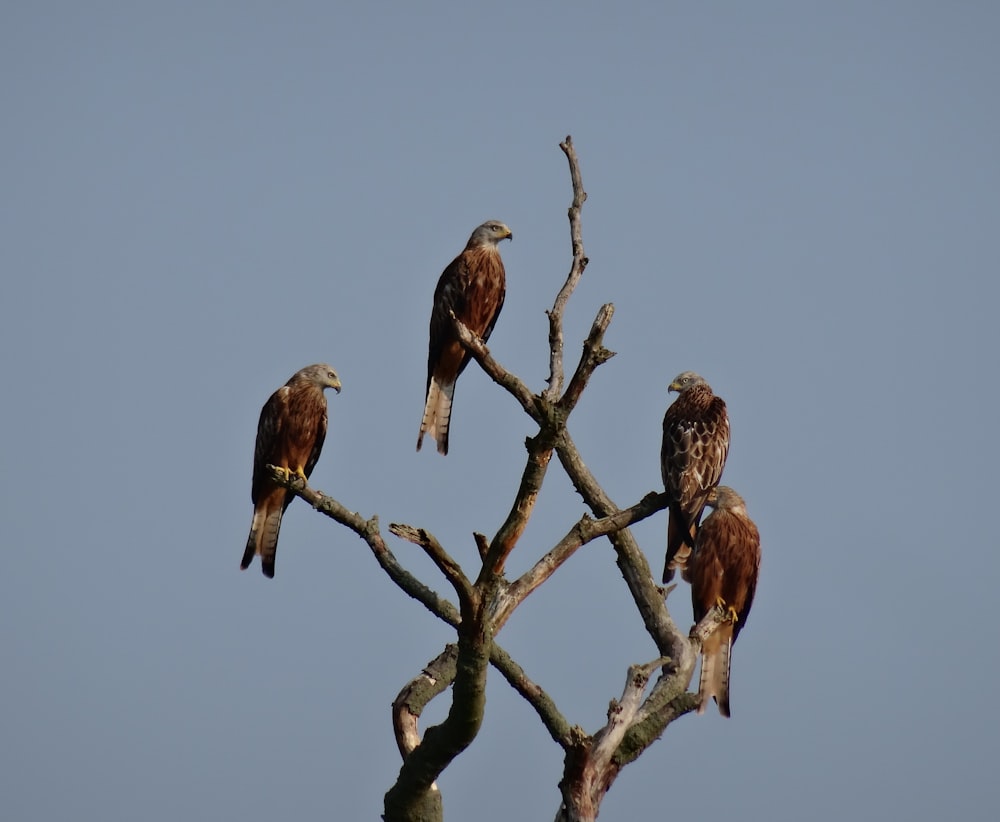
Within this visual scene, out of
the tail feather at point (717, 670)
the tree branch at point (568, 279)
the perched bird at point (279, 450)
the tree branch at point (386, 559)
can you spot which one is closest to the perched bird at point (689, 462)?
the tail feather at point (717, 670)

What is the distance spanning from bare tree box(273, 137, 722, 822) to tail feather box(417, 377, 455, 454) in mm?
1798

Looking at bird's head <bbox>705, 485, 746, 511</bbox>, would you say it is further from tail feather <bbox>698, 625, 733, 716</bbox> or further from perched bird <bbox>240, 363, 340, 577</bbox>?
perched bird <bbox>240, 363, 340, 577</bbox>

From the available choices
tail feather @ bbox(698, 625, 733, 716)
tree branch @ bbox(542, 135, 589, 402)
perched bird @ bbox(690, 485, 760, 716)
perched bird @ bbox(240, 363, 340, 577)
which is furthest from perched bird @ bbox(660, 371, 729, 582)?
perched bird @ bbox(240, 363, 340, 577)

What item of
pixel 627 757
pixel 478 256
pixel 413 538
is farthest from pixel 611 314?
pixel 478 256

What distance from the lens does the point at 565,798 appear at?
698 centimetres

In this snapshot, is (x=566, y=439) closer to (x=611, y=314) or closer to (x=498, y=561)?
(x=611, y=314)

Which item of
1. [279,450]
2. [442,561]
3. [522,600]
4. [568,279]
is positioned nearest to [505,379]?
[568,279]

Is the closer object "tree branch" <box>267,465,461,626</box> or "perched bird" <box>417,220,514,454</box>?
"tree branch" <box>267,465,461,626</box>

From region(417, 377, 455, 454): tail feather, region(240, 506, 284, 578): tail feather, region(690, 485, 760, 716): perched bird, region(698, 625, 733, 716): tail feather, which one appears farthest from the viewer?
region(417, 377, 455, 454): tail feather

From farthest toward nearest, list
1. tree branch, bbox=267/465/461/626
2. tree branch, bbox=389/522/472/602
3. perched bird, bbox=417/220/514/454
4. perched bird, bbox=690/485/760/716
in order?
perched bird, bbox=417/220/514/454, perched bird, bbox=690/485/760/716, tree branch, bbox=267/465/461/626, tree branch, bbox=389/522/472/602

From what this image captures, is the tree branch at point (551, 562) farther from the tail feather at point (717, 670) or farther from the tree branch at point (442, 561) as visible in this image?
the tail feather at point (717, 670)

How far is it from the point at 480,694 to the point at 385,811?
1307mm

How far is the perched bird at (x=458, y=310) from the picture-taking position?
10.6 meters

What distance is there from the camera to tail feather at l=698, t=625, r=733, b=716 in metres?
8.51
